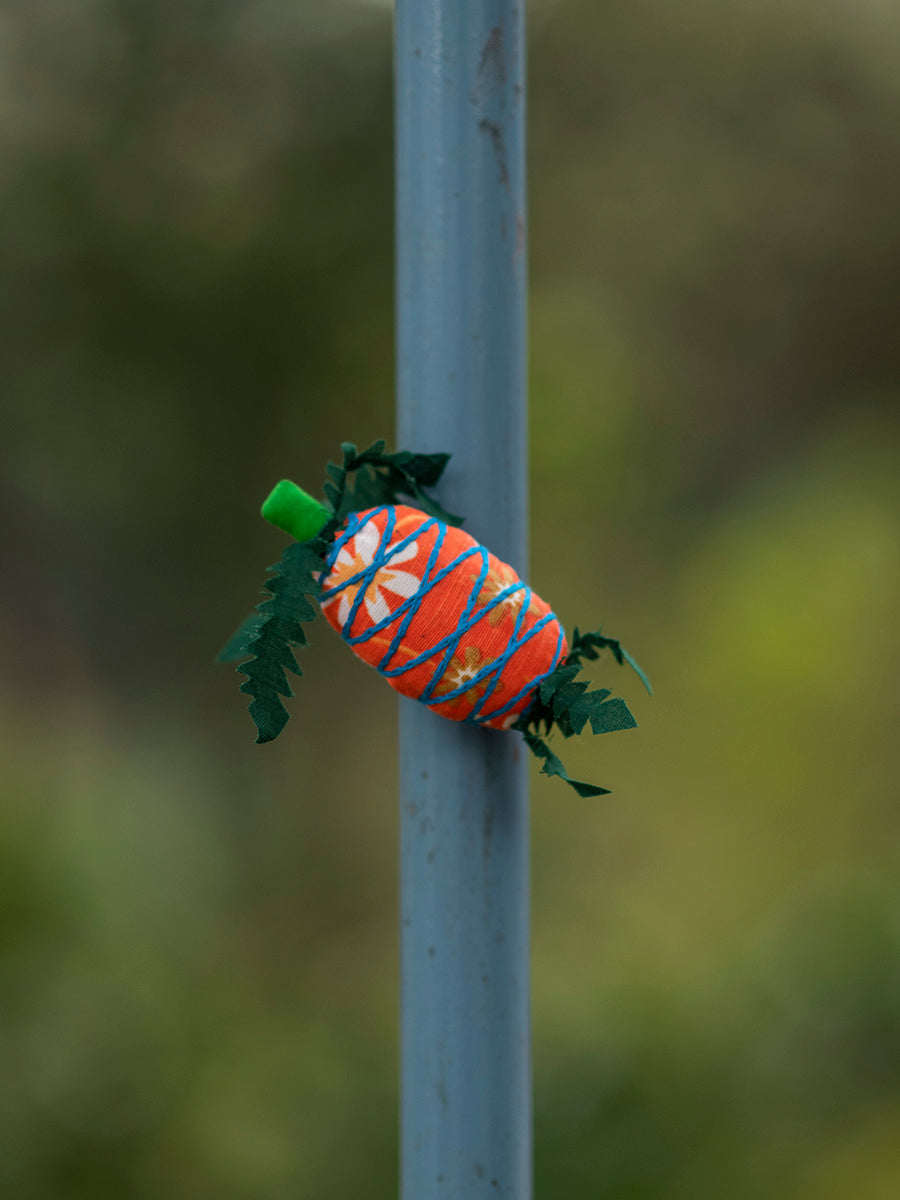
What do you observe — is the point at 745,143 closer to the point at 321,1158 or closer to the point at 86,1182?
the point at 321,1158

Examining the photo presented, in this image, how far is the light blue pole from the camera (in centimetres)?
37

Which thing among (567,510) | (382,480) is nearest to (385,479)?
(382,480)

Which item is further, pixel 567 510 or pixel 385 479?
pixel 567 510

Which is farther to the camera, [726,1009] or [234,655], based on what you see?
[726,1009]

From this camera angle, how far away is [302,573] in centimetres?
34

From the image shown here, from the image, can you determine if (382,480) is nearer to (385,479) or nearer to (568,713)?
(385,479)

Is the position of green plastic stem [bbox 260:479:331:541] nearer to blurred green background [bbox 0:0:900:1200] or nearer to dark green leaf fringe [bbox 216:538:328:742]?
dark green leaf fringe [bbox 216:538:328:742]

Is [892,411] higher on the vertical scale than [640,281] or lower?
lower

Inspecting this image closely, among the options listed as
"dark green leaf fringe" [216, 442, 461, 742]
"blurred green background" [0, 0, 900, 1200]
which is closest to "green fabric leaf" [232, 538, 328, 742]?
"dark green leaf fringe" [216, 442, 461, 742]

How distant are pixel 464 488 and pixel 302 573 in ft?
0.23

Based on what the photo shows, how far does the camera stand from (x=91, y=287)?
1112 millimetres

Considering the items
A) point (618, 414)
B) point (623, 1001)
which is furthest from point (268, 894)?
point (618, 414)

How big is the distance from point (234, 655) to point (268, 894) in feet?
2.60

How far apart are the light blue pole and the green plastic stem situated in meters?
0.05
